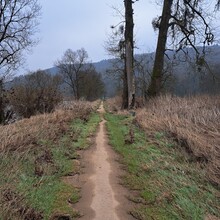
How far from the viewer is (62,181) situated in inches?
241

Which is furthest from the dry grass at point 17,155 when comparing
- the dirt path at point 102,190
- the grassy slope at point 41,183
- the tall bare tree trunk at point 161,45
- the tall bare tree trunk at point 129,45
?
the tall bare tree trunk at point 129,45

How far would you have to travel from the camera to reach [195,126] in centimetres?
912

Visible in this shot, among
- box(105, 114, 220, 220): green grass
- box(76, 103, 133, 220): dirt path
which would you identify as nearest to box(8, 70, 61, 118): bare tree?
box(76, 103, 133, 220): dirt path

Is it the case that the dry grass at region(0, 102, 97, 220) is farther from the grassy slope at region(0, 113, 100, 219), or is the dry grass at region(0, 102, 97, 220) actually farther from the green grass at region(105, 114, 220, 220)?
the green grass at region(105, 114, 220, 220)

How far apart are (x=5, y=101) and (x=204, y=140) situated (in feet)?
39.5

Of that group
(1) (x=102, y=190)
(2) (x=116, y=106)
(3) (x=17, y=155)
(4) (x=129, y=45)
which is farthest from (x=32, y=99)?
Result: (2) (x=116, y=106)

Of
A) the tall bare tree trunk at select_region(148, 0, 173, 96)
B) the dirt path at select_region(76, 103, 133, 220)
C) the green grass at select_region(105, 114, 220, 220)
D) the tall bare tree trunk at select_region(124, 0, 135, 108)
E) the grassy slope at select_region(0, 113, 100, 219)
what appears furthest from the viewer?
the tall bare tree trunk at select_region(124, 0, 135, 108)

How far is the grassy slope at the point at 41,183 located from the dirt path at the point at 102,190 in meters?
0.24

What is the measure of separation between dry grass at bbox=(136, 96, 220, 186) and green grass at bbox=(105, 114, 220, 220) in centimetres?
25

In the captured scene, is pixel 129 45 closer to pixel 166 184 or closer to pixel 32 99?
pixel 32 99

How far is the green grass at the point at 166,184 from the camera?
468 centimetres

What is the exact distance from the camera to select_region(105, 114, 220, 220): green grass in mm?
4684

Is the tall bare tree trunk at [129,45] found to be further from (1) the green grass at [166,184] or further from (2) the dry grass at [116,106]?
(1) the green grass at [166,184]

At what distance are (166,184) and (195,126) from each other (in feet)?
12.6
